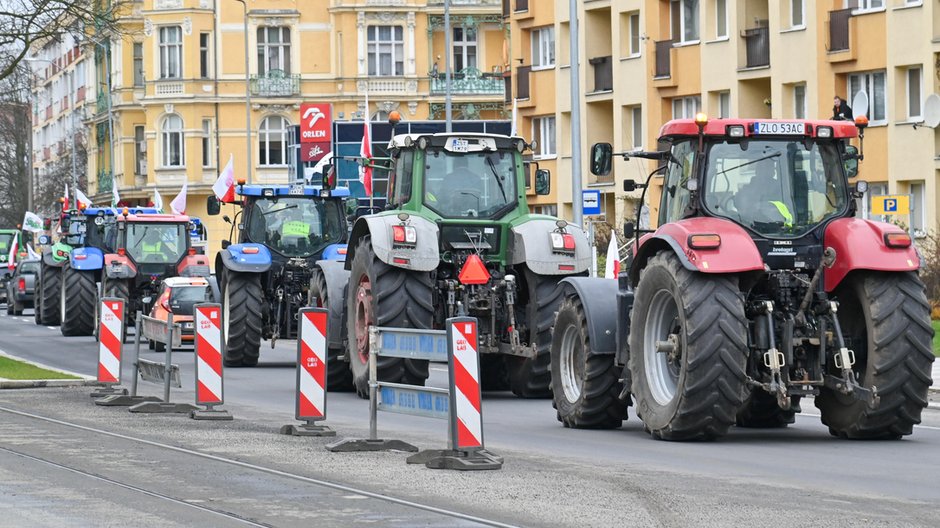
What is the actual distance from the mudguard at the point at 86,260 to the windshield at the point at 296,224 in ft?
35.5

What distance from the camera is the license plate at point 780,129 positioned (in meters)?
15.9

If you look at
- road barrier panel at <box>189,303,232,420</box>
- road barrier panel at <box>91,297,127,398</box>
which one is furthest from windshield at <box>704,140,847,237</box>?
road barrier panel at <box>91,297,127,398</box>

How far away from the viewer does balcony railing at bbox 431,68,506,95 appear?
8600 centimetres

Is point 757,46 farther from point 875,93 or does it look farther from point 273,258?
point 273,258

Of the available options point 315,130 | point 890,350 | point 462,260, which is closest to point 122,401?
point 462,260

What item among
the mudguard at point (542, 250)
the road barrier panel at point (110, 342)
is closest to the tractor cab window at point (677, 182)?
the mudguard at point (542, 250)

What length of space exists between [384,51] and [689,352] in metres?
72.3

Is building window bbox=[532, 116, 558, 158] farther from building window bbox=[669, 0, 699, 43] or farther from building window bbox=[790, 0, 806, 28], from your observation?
building window bbox=[790, 0, 806, 28]

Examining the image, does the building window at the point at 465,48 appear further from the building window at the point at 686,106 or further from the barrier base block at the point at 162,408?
the barrier base block at the point at 162,408

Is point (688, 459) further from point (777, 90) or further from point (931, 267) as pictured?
point (777, 90)

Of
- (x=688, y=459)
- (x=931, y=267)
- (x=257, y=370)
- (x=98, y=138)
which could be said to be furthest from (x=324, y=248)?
(x=98, y=138)

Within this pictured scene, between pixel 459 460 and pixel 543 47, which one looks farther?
pixel 543 47

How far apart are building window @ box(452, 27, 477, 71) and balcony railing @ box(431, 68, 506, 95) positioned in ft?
3.76

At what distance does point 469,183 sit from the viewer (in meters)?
22.2
